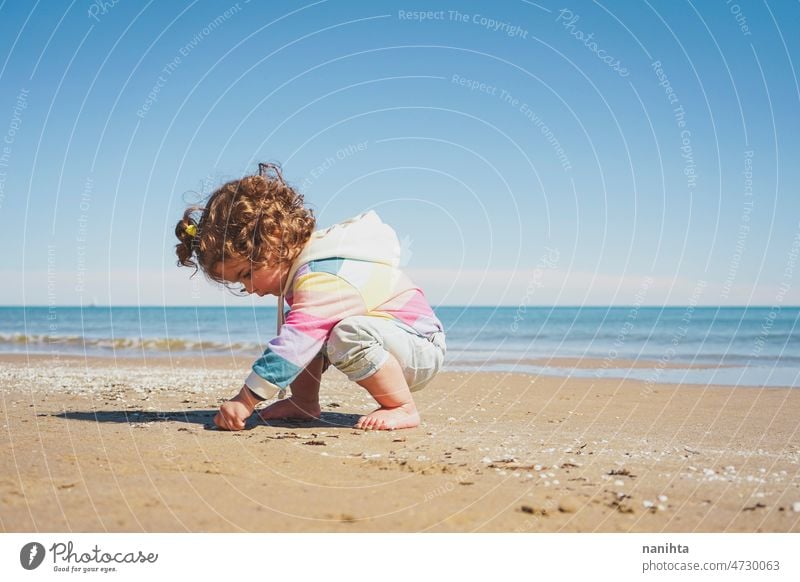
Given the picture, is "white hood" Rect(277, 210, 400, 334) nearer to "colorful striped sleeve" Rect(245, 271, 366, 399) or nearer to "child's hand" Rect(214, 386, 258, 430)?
"colorful striped sleeve" Rect(245, 271, 366, 399)

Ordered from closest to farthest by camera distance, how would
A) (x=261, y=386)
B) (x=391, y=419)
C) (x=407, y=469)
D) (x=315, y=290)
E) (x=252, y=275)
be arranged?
1. (x=407, y=469)
2. (x=261, y=386)
3. (x=315, y=290)
4. (x=252, y=275)
5. (x=391, y=419)

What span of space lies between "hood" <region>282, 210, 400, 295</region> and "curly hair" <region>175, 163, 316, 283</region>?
120mm

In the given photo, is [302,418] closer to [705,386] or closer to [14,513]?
[14,513]

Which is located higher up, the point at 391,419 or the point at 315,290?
the point at 315,290

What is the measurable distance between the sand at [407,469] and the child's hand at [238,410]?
7 cm

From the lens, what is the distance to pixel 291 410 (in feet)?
15.1

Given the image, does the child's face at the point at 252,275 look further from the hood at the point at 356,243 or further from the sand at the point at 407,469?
the sand at the point at 407,469

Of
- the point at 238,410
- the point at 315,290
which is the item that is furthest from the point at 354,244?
the point at 238,410

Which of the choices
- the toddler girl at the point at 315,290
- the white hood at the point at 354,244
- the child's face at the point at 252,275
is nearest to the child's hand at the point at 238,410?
the toddler girl at the point at 315,290

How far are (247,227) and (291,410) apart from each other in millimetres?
1241

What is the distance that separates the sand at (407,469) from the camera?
8.36 ft

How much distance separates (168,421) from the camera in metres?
4.45

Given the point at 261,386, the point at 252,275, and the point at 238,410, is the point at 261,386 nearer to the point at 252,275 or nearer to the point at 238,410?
the point at 238,410
